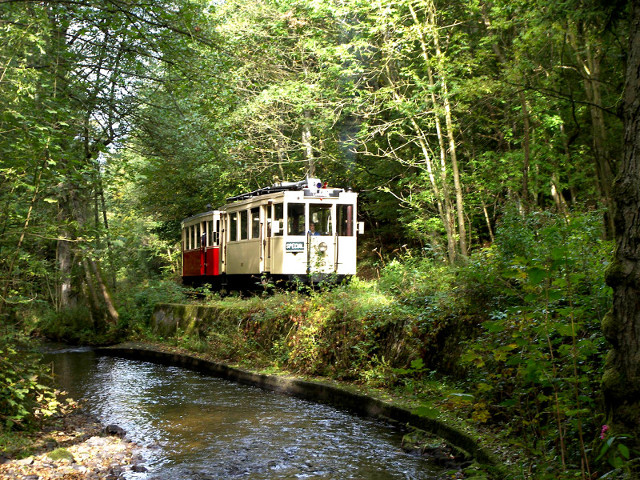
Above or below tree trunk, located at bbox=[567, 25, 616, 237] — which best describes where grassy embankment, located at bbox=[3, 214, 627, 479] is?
below

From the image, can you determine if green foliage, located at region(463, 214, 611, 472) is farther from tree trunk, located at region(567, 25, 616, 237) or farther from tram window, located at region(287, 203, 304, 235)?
tram window, located at region(287, 203, 304, 235)

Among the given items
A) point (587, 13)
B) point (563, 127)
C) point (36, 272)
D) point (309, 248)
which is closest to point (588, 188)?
point (563, 127)

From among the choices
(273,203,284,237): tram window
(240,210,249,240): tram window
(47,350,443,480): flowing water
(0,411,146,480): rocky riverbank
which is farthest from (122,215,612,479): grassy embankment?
(240,210,249,240): tram window

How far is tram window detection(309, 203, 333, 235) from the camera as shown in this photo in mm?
16344

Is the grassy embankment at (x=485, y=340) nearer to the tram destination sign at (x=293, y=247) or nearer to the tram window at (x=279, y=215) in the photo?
the tram destination sign at (x=293, y=247)

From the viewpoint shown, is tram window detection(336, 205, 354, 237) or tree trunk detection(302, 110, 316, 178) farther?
tree trunk detection(302, 110, 316, 178)

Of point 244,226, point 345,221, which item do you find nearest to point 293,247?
point 345,221

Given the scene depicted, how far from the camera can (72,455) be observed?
626 cm

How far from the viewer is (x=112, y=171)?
11406mm

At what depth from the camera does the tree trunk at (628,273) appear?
166 inches

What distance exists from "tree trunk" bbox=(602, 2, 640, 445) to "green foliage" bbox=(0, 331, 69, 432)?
5.33 meters

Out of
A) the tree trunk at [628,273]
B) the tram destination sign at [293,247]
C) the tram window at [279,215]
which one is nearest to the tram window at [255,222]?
the tram window at [279,215]

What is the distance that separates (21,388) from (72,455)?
985mm

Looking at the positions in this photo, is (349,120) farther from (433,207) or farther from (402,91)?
(433,207)
